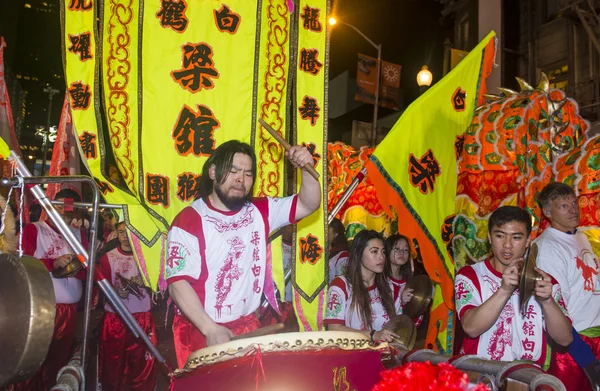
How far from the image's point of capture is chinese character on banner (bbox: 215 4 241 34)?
3277mm

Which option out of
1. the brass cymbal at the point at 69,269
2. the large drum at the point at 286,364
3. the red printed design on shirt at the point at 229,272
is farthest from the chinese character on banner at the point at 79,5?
the large drum at the point at 286,364

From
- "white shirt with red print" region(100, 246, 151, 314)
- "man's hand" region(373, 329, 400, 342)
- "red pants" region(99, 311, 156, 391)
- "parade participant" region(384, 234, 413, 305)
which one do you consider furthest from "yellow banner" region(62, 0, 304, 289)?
"red pants" region(99, 311, 156, 391)

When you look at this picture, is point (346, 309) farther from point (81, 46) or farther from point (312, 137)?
point (81, 46)

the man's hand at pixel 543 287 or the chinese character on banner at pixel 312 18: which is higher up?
the chinese character on banner at pixel 312 18

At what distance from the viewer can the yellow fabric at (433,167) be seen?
391cm

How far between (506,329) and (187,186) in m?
1.92

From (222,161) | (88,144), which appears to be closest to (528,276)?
(222,161)

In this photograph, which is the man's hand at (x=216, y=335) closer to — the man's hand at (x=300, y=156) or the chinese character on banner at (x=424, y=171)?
the man's hand at (x=300, y=156)

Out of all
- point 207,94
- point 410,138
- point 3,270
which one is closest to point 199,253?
point 3,270

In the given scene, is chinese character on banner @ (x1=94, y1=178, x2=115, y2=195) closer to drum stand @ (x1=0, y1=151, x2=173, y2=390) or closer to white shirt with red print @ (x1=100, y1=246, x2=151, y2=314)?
drum stand @ (x1=0, y1=151, x2=173, y2=390)

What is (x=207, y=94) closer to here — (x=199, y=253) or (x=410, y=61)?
(x=199, y=253)

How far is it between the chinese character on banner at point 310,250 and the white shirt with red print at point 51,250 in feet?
7.98

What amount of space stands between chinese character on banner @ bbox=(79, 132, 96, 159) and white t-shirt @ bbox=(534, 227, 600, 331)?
2.76 meters

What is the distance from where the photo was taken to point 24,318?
1986 mm
